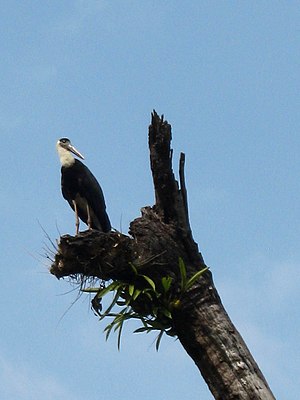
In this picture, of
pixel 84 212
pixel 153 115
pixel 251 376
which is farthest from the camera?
pixel 84 212

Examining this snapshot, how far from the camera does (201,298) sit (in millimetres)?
6531

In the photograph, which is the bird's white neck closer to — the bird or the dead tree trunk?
the bird

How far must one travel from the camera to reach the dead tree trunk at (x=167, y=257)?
6.30 meters

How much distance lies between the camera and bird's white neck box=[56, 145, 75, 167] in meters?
10.6

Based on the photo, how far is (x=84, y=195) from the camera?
33.5 feet

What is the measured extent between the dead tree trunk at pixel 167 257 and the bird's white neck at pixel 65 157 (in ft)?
12.3

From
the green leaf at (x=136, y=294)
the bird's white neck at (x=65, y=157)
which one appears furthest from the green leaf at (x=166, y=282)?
the bird's white neck at (x=65, y=157)

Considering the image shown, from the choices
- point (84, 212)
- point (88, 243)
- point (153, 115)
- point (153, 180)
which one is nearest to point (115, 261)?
point (88, 243)

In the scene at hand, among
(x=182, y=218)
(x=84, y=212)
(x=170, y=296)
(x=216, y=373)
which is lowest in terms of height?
(x=216, y=373)

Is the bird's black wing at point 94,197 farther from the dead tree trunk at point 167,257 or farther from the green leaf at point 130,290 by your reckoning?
the green leaf at point 130,290

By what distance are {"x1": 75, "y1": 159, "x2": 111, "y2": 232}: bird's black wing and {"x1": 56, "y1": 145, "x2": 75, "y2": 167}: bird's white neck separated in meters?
0.29

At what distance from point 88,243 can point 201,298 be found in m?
0.92

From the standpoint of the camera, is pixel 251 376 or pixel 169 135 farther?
pixel 169 135

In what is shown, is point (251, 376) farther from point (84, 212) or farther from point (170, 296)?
point (84, 212)
